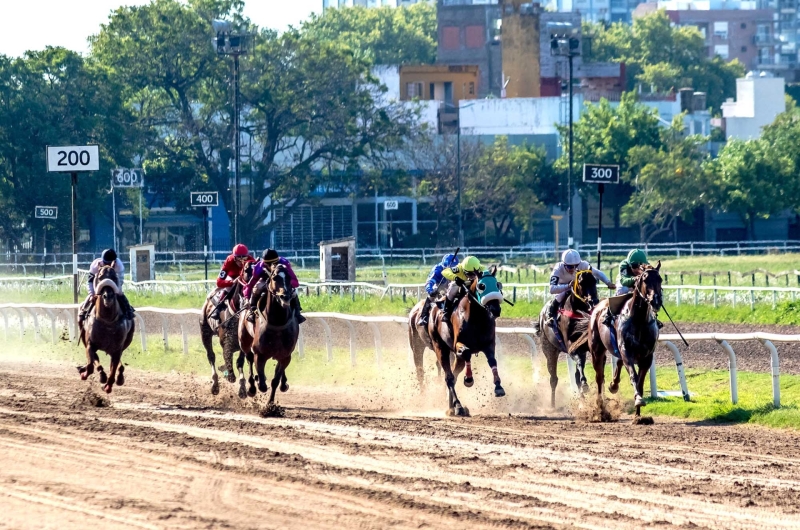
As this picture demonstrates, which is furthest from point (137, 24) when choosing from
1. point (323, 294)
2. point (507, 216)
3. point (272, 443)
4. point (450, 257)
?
point (272, 443)

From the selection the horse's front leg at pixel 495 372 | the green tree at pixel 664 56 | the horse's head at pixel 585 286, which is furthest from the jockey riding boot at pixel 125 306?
the green tree at pixel 664 56

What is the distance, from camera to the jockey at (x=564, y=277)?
1706 centimetres

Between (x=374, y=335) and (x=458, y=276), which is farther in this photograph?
(x=374, y=335)

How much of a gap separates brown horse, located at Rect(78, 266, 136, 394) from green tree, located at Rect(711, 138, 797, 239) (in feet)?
167

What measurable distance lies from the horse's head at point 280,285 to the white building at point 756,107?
7427cm

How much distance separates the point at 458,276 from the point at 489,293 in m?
0.47

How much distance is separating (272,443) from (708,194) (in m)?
54.8

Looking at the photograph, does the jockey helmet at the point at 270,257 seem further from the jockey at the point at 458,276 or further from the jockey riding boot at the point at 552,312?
the jockey riding boot at the point at 552,312

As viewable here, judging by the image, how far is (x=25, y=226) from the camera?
58156 millimetres

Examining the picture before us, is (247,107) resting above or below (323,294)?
above

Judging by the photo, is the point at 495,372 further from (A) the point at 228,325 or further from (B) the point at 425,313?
(A) the point at 228,325

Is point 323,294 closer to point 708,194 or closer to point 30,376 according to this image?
point 30,376

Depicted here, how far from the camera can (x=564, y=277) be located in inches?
681

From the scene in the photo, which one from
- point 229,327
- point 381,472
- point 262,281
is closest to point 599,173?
point 229,327
